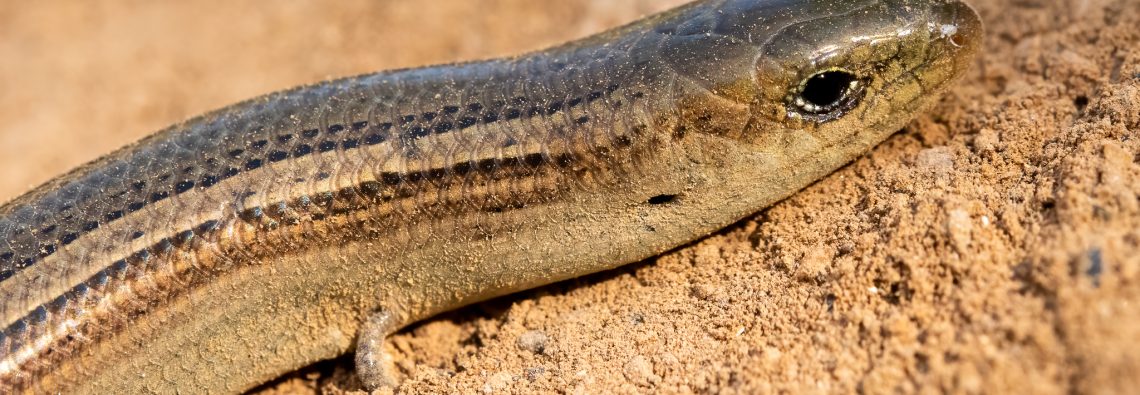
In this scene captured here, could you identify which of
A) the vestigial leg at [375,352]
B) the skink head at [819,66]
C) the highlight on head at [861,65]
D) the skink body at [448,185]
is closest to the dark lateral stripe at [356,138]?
the skink body at [448,185]

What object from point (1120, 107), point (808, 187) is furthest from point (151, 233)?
point (1120, 107)

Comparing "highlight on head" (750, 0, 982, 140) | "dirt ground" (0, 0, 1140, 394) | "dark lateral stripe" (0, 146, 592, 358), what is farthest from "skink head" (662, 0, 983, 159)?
"dark lateral stripe" (0, 146, 592, 358)

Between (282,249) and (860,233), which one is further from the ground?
(282,249)

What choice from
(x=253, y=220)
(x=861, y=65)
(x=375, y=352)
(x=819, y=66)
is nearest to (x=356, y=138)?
(x=253, y=220)

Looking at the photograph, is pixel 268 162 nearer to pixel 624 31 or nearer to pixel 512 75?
pixel 512 75

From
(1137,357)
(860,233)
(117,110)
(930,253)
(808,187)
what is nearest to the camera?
(1137,357)

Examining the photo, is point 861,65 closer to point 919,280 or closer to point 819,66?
point 819,66

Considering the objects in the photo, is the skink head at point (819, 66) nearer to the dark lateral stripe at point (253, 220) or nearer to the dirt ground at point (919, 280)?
the dirt ground at point (919, 280)
